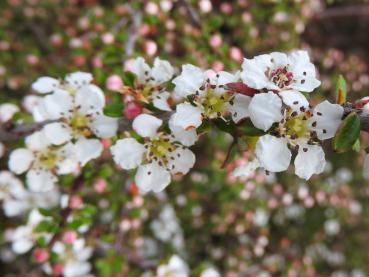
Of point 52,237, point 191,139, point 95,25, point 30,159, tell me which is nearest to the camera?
point 191,139

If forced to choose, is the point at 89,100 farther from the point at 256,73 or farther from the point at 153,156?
the point at 256,73

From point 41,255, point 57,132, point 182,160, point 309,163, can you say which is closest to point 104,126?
point 57,132

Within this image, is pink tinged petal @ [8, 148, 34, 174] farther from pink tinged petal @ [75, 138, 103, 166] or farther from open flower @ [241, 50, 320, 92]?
open flower @ [241, 50, 320, 92]

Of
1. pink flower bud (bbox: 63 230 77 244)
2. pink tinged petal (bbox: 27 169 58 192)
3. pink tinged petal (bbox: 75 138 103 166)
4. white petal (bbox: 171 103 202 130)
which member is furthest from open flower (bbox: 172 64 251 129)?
pink flower bud (bbox: 63 230 77 244)

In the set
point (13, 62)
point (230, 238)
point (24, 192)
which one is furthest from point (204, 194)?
point (13, 62)

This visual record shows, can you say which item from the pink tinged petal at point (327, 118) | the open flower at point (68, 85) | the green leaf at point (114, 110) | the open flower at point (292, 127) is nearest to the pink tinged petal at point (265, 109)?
the open flower at point (292, 127)

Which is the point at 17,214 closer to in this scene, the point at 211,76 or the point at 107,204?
the point at 107,204
